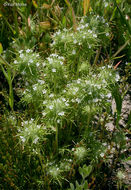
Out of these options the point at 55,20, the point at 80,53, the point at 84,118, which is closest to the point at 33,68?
the point at 80,53

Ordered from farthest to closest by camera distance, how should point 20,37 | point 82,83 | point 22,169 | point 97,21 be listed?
1. point 20,37
2. point 97,21
3. point 22,169
4. point 82,83

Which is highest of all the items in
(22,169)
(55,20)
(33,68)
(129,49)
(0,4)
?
(0,4)

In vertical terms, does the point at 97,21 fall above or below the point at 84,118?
above

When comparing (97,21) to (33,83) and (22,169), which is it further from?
(22,169)

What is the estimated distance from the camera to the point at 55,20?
10.0 ft

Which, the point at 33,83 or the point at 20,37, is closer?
the point at 33,83

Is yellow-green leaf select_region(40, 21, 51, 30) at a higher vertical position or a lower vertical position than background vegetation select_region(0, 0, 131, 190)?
higher

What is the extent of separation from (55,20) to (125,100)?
1269mm

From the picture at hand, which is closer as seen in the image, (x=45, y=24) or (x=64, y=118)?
(x=64, y=118)

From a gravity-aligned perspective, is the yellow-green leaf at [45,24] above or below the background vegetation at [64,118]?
above

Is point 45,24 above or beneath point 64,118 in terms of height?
above

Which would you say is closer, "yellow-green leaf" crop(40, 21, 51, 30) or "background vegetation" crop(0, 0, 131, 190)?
"background vegetation" crop(0, 0, 131, 190)

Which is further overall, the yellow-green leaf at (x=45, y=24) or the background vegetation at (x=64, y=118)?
the yellow-green leaf at (x=45, y=24)

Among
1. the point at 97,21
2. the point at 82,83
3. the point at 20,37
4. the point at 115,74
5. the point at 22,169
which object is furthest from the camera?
the point at 20,37
